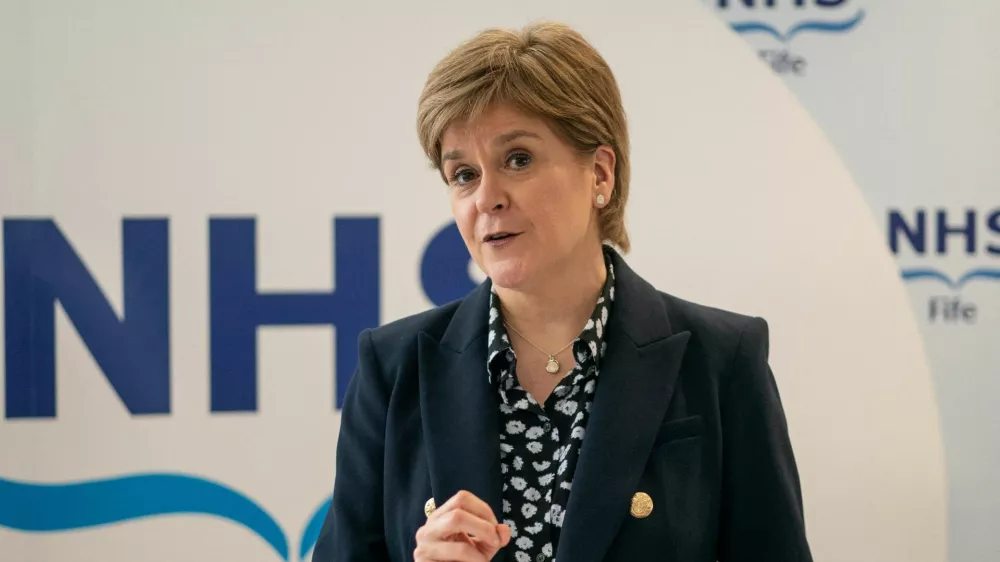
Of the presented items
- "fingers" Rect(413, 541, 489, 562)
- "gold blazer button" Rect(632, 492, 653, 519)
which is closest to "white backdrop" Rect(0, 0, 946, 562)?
"gold blazer button" Rect(632, 492, 653, 519)

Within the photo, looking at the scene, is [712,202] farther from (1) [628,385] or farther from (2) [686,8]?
(1) [628,385]

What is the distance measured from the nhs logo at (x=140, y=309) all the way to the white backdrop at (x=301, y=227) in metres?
0.01

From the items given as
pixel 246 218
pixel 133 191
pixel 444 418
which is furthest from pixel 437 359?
pixel 133 191

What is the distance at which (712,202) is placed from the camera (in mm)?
2705

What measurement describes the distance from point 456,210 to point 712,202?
3.93ft

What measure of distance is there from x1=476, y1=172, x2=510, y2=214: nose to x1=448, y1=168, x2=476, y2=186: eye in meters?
0.04

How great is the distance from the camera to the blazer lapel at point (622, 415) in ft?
5.08

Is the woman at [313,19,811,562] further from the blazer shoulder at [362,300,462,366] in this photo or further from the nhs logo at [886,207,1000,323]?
the nhs logo at [886,207,1000,323]

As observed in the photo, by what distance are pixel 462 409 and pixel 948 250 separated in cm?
164

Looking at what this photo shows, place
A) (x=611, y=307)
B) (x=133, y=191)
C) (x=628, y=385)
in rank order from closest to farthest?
(x=628, y=385)
(x=611, y=307)
(x=133, y=191)

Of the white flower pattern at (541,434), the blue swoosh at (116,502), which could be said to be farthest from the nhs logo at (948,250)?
the blue swoosh at (116,502)

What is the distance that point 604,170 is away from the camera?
1760mm

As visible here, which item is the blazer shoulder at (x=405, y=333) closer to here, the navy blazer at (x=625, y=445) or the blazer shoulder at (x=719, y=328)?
the navy blazer at (x=625, y=445)

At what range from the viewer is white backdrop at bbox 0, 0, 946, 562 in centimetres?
270
